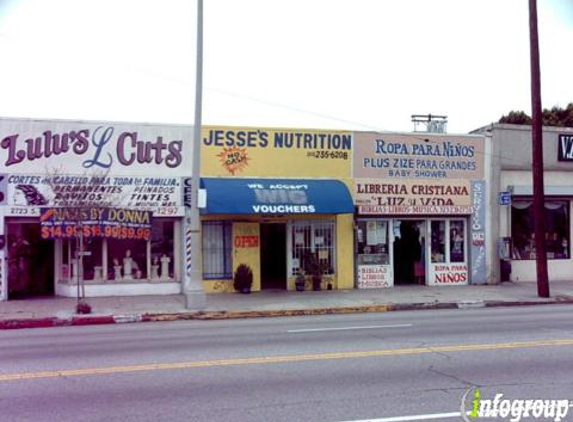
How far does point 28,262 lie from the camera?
61.1 ft

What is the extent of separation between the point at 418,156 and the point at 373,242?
10.8 ft

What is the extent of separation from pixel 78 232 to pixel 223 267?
500 centimetres

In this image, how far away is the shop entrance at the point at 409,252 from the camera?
20844mm

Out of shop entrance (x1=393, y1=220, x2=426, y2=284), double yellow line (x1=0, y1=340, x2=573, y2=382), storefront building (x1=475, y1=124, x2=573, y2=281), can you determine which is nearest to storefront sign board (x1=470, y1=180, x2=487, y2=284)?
storefront building (x1=475, y1=124, x2=573, y2=281)

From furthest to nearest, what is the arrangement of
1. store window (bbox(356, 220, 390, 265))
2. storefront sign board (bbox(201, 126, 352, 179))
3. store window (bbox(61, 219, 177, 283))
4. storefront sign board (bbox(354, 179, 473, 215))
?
store window (bbox(356, 220, 390, 265))
storefront sign board (bbox(354, 179, 473, 215))
storefront sign board (bbox(201, 126, 352, 179))
store window (bbox(61, 219, 177, 283))

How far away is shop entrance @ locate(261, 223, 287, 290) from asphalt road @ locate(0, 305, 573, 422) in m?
8.08

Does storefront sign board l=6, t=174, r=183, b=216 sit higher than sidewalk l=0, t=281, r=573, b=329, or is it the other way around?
storefront sign board l=6, t=174, r=183, b=216

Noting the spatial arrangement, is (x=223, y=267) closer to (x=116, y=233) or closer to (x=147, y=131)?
(x=116, y=233)

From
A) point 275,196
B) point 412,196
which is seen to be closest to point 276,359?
point 275,196

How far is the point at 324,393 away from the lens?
6.88 m

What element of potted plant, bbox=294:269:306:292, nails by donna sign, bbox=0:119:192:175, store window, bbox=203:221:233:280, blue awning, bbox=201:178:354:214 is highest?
nails by donna sign, bbox=0:119:192:175

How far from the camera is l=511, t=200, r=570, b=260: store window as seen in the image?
71.3 ft

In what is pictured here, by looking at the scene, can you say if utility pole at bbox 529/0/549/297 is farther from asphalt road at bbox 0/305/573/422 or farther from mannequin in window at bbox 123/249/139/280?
mannequin in window at bbox 123/249/139/280

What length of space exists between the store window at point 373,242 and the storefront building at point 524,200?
382 centimetres
